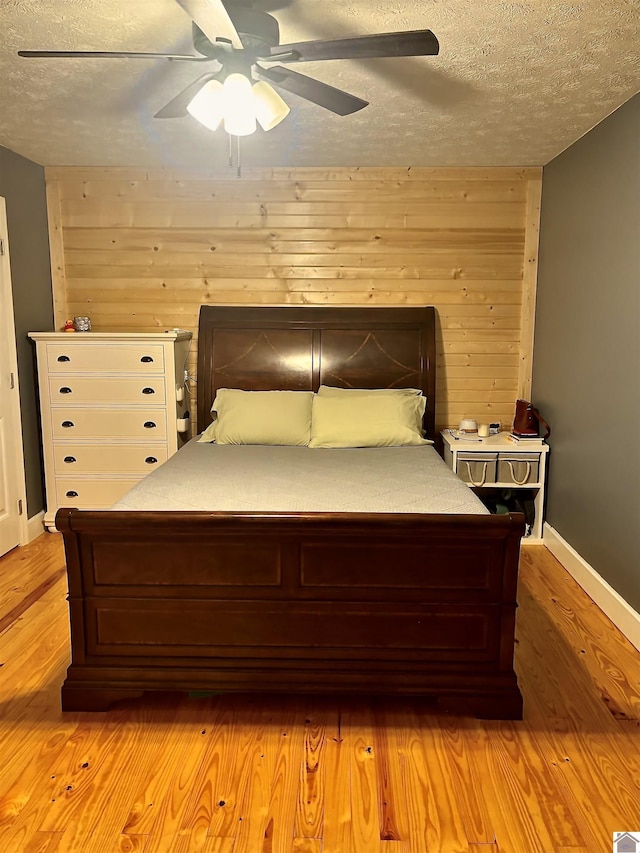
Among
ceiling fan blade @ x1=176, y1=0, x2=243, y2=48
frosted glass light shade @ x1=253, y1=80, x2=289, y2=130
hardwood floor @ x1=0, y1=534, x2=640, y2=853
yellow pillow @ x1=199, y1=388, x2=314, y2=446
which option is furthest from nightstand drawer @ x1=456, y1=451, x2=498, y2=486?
ceiling fan blade @ x1=176, y1=0, x2=243, y2=48

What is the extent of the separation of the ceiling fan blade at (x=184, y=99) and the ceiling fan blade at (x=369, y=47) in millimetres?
320

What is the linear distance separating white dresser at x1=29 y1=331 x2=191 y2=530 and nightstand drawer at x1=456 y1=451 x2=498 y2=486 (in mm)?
1806

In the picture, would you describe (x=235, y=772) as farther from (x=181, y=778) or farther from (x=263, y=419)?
(x=263, y=419)

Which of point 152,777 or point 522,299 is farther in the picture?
point 522,299

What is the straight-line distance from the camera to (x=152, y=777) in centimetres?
187

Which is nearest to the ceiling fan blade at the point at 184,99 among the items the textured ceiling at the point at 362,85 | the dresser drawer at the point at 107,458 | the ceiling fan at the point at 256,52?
the ceiling fan at the point at 256,52

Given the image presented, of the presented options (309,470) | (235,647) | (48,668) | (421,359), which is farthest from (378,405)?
(48,668)

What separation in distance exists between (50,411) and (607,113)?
11.8ft

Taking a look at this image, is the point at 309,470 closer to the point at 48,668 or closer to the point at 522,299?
the point at 48,668

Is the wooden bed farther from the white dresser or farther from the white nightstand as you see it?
the white dresser

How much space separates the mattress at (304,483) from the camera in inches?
92.7

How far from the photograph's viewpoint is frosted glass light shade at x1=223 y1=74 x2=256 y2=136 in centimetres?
194

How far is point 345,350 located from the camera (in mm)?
4051

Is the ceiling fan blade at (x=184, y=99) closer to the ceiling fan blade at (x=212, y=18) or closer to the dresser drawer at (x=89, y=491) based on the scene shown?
the ceiling fan blade at (x=212, y=18)
